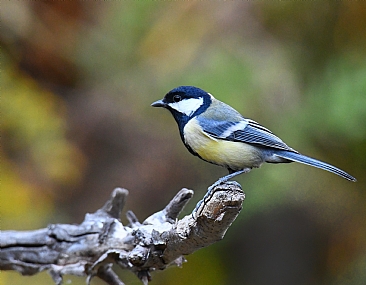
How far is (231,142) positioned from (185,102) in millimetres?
316

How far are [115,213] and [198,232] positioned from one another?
0.69 meters

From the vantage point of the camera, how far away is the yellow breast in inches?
67.8

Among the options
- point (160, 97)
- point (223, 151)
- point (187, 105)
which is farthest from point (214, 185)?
point (160, 97)

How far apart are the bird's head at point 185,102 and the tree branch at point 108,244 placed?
343mm

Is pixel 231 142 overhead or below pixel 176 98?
below

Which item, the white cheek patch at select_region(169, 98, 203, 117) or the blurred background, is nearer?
the white cheek patch at select_region(169, 98, 203, 117)

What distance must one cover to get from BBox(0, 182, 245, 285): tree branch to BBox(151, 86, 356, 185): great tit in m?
0.22

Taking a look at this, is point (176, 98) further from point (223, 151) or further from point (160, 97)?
point (160, 97)

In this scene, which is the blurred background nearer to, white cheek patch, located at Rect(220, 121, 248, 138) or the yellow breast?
white cheek patch, located at Rect(220, 121, 248, 138)

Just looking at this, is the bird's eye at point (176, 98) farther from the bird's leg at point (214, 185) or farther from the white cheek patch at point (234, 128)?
the bird's leg at point (214, 185)

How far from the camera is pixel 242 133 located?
5.92 feet

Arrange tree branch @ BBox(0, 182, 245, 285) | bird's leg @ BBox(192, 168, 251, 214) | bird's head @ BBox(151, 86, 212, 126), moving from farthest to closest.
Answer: bird's head @ BBox(151, 86, 212, 126) < tree branch @ BBox(0, 182, 245, 285) < bird's leg @ BBox(192, 168, 251, 214)

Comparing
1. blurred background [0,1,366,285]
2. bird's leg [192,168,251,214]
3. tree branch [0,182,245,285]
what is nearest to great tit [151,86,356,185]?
bird's leg [192,168,251,214]

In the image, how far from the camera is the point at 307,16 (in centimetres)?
290
